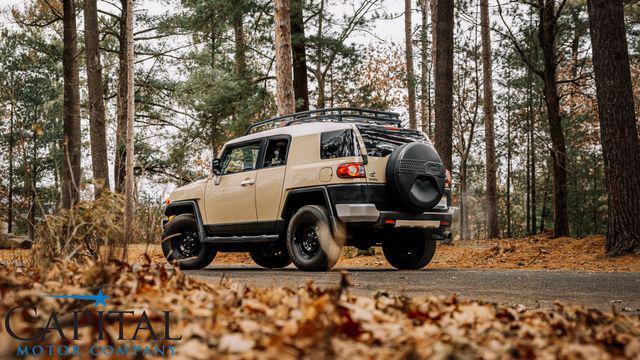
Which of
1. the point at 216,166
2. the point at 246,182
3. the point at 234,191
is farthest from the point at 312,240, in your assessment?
the point at 216,166

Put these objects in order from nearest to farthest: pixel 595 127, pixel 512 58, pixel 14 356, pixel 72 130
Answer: pixel 14 356
pixel 72 130
pixel 512 58
pixel 595 127

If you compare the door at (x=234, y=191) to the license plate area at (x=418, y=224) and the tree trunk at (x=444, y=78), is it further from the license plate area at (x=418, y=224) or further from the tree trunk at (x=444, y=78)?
the tree trunk at (x=444, y=78)

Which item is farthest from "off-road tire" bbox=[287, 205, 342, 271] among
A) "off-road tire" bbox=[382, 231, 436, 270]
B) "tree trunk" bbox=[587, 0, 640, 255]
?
"tree trunk" bbox=[587, 0, 640, 255]

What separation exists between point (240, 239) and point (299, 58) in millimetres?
9356

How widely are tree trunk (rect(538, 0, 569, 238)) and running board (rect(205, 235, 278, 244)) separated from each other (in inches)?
480

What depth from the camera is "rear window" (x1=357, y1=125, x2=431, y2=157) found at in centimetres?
→ 902

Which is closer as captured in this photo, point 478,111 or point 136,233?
point 136,233

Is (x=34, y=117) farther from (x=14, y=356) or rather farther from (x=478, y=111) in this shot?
(x=14, y=356)

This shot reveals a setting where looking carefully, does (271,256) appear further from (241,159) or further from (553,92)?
(553,92)

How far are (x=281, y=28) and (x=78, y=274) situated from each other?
1024 cm

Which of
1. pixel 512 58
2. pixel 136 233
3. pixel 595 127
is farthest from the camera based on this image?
pixel 595 127

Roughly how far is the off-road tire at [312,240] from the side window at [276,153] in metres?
0.97

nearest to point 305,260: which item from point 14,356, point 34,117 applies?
point 14,356

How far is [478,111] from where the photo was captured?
35969 millimetres
